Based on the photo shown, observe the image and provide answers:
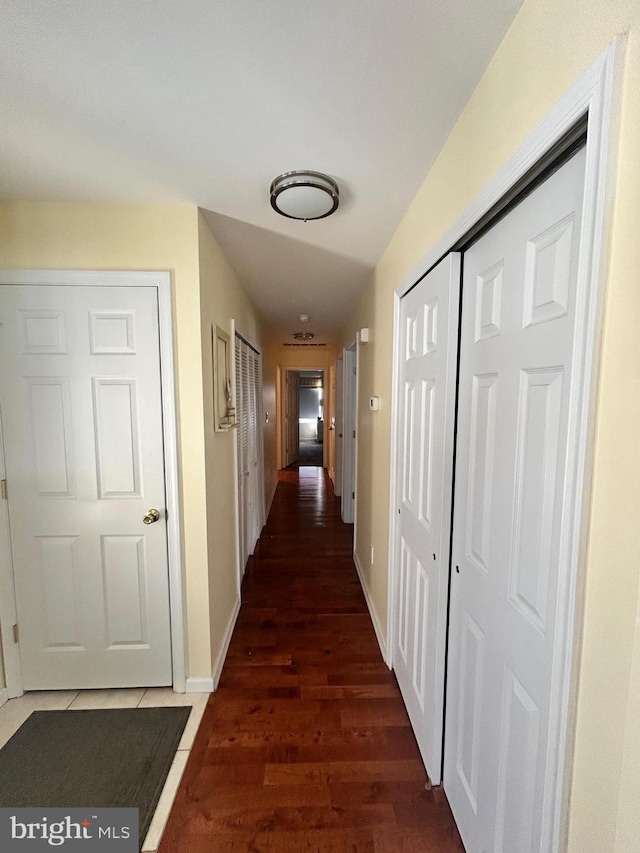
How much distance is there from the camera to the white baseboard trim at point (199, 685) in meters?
1.75

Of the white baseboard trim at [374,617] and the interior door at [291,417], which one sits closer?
the white baseboard trim at [374,617]

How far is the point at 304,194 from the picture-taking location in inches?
53.2

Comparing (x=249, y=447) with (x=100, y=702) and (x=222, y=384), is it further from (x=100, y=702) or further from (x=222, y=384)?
(x=100, y=702)

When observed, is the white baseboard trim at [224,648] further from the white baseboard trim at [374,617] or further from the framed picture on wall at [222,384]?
the framed picture on wall at [222,384]

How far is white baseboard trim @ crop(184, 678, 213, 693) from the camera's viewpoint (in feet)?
5.75

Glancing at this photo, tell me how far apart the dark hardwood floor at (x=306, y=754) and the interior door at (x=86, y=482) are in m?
0.49

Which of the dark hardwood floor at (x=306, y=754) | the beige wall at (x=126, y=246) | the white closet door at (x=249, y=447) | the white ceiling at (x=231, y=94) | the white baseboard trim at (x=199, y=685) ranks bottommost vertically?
the dark hardwood floor at (x=306, y=754)

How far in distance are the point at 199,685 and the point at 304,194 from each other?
7.62 ft

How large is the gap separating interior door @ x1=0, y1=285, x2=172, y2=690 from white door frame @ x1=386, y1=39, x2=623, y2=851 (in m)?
1.56

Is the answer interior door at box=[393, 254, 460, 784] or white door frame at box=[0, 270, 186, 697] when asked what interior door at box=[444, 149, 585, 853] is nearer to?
interior door at box=[393, 254, 460, 784]

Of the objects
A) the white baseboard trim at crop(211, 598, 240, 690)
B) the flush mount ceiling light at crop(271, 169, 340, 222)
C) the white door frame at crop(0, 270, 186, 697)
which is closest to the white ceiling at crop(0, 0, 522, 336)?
the flush mount ceiling light at crop(271, 169, 340, 222)

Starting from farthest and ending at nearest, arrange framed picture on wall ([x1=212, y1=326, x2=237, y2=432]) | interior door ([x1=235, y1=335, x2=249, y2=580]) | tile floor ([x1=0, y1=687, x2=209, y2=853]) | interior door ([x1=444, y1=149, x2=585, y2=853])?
1. interior door ([x1=235, y1=335, x2=249, y2=580])
2. framed picture on wall ([x1=212, y1=326, x2=237, y2=432])
3. tile floor ([x1=0, y1=687, x2=209, y2=853])
4. interior door ([x1=444, y1=149, x2=585, y2=853])

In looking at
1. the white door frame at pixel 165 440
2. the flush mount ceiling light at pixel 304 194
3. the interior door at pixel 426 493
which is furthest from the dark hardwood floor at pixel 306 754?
the flush mount ceiling light at pixel 304 194

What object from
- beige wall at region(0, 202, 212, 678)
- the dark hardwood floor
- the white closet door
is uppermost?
beige wall at region(0, 202, 212, 678)
